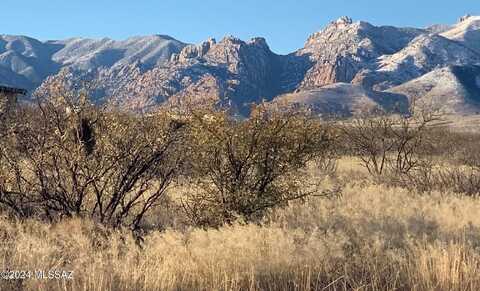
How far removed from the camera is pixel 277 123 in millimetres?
10469

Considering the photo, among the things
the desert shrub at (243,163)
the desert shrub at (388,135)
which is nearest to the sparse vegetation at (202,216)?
the desert shrub at (243,163)

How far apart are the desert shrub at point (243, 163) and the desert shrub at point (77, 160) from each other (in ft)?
2.06

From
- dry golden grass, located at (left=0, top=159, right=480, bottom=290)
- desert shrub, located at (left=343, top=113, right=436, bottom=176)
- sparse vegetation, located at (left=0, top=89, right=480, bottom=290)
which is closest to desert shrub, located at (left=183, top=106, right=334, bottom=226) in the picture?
sparse vegetation, located at (left=0, top=89, right=480, bottom=290)

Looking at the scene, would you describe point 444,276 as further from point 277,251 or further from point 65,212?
point 65,212

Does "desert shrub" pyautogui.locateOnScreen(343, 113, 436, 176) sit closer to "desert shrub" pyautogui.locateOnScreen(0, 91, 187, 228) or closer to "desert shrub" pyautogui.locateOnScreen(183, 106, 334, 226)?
"desert shrub" pyautogui.locateOnScreen(183, 106, 334, 226)

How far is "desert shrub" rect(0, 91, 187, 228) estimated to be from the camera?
924 centimetres

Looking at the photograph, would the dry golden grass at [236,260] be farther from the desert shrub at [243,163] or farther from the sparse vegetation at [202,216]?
the desert shrub at [243,163]

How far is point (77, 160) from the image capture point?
9055 millimetres

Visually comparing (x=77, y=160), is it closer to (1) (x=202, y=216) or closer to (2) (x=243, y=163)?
(1) (x=202, y=216)

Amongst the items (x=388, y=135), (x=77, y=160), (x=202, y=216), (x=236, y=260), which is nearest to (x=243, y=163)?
(x=202, y=216)

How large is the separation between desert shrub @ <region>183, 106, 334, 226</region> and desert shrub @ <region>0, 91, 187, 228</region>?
628 mm

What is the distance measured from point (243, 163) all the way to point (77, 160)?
3154 millimetres

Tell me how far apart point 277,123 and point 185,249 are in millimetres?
4354

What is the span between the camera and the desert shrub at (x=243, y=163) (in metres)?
10.1
